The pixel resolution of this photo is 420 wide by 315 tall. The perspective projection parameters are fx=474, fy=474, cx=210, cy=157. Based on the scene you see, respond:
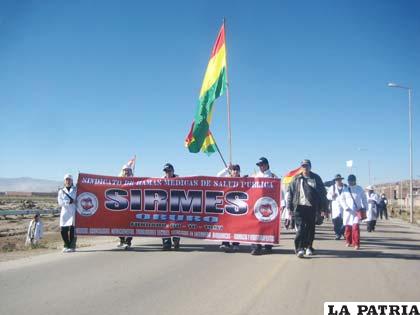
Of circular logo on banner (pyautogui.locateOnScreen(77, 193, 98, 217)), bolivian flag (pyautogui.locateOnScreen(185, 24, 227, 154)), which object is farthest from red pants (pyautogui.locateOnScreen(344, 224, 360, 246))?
circular logo on banner (pyautogui.locateOnScreen(77, 193, 98, 217))

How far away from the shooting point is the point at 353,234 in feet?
37.7

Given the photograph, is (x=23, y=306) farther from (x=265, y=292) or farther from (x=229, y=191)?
(x=229, y=191)

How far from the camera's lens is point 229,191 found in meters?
10.8

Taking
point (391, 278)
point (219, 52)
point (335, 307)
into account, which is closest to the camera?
point (335, 307)

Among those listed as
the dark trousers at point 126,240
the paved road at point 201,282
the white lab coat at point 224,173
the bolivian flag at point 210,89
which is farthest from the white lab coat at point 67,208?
the bolivian flag at point 210,89

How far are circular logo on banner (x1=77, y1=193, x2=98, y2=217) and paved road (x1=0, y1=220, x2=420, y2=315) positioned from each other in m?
1.23

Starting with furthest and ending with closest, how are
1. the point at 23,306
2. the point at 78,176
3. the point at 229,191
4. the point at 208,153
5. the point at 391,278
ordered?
the point at 208,153
the point at 78,176
the point at 229,191
the point at 391,278
the point at 23,306

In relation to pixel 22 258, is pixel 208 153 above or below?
above

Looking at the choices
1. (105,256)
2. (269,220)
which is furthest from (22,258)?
(269,220)

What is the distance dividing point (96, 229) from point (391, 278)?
6811mm

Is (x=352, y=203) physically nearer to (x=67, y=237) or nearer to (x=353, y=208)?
(x=353, y=208)

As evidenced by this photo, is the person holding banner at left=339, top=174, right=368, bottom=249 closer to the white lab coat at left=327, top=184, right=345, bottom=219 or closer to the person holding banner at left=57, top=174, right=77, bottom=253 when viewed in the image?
the white lab coat at left=327, top=184, right=345, bottom=219

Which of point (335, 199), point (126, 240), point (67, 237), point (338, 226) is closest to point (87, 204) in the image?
point (67, 237)

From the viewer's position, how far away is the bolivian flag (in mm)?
15445
